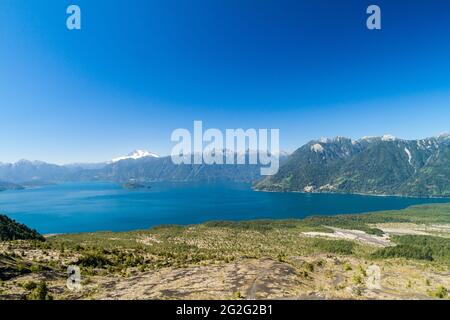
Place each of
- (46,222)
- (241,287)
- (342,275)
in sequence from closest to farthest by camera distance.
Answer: (241,287) → (342,275) → (46,222)

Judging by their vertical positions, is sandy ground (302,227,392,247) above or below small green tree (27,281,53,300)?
below

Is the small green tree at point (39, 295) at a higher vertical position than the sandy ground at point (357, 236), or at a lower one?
higher

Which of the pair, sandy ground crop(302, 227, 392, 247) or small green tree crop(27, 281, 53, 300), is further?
sandy ground crop(302, 227, 392, 247)

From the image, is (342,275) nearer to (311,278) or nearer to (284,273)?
(311,278)

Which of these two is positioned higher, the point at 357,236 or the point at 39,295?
the point at 39,295

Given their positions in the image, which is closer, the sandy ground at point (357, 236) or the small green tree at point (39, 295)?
the small green tree at point (39, 295)

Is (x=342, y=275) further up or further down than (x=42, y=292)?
further down

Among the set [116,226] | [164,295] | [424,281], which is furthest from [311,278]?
[116,226]

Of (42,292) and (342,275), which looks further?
(342,275)

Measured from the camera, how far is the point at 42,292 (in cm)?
2148

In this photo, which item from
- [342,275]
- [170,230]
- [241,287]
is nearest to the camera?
[241,287]

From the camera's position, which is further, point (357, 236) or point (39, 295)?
point (357, 236)
